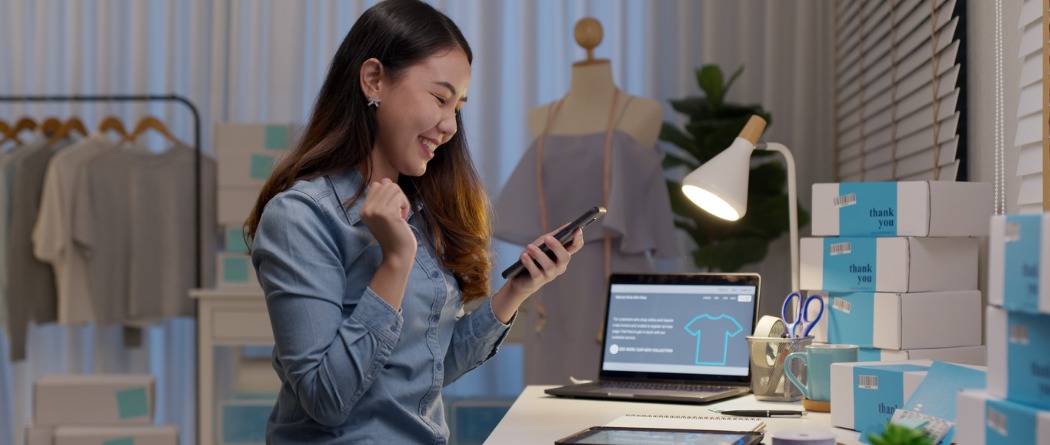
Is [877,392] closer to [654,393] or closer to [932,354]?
[932,354]

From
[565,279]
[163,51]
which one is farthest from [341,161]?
[163,51]

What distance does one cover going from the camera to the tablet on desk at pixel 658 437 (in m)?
1.25

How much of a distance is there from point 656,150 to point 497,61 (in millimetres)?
1080

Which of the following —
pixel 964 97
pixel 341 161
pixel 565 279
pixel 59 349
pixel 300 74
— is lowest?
pixel 59 349

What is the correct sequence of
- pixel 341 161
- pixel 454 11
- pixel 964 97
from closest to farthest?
pixel 341 161 < pixel 964 97 < pixel 454 11

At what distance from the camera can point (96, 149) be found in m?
3.94

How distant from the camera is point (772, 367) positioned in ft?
5.94

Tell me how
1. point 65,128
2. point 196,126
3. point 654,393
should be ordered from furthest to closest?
point 65,128, point 196,126, point 654,393

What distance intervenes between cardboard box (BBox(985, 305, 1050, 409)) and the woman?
66cm

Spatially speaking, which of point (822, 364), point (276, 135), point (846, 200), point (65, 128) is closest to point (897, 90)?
point (846, 200)

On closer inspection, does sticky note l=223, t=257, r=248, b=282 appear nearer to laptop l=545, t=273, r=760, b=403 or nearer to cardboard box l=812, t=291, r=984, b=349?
laptop l=545, t=273, r=760, b=403

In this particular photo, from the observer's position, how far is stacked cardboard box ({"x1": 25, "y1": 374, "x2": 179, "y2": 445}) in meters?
3.48

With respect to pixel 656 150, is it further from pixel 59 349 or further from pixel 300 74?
pixel 59 349

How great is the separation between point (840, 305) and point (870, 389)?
0.37 m
